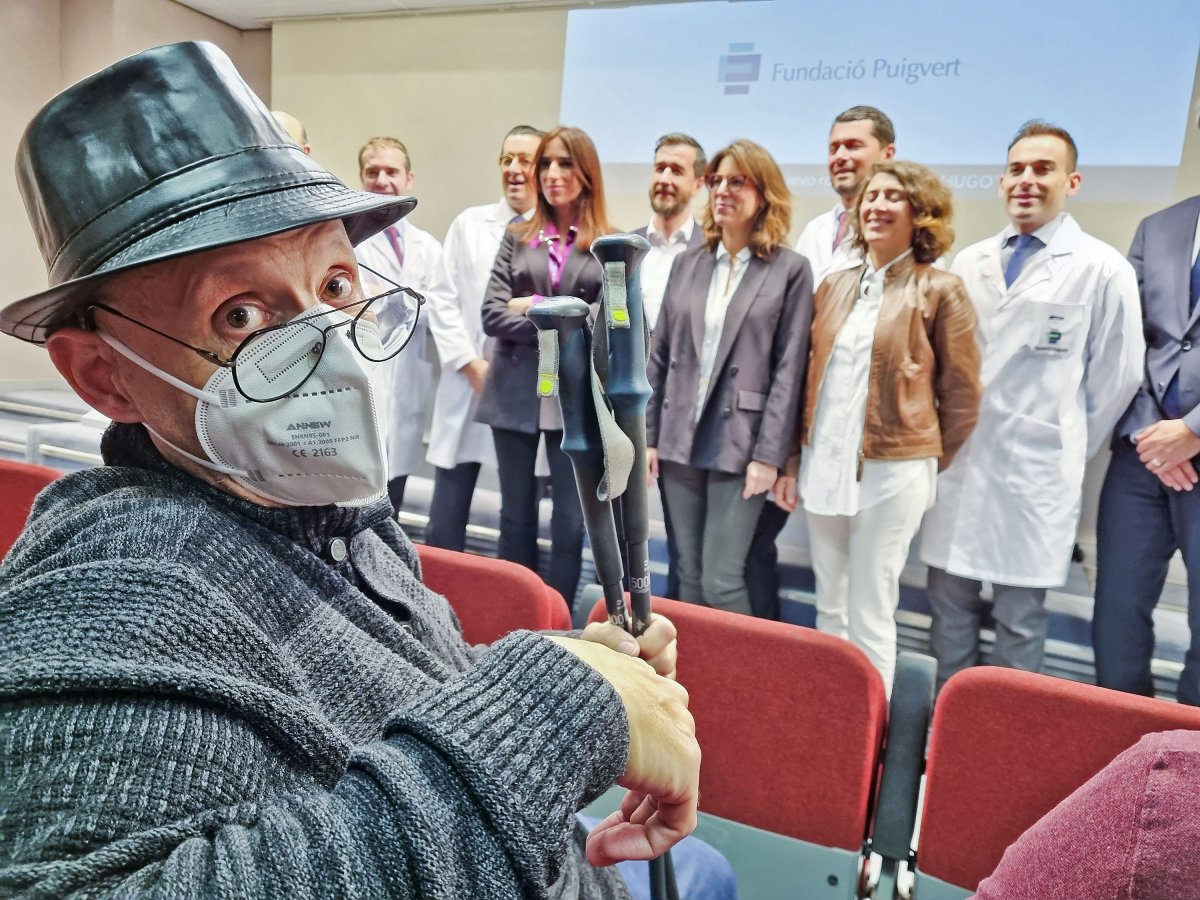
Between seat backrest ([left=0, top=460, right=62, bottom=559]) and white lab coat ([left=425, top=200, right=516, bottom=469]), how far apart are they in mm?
1633

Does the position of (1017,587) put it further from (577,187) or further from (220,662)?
(220,662)

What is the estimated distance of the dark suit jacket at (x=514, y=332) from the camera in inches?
106

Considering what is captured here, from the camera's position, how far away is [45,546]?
631 mm

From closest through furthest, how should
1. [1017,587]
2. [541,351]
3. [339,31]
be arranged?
[541,351], [1017,587], [339,31]

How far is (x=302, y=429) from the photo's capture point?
724mm

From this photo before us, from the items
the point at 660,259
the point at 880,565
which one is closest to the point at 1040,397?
the point at 880,565

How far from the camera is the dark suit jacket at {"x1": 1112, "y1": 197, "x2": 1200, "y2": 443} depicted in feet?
7.23

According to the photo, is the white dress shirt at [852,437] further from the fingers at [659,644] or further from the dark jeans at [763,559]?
the fingers at [659,644]

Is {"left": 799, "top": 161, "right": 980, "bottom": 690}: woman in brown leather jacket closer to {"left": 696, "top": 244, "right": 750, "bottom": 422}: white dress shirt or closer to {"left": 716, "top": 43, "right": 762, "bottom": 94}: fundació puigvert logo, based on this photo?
{"left": 696, "top": 244, "right": 750, "bottom": 422}: white dress shirt

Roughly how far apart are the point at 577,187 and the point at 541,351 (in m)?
2.24

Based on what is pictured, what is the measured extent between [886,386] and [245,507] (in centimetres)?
198

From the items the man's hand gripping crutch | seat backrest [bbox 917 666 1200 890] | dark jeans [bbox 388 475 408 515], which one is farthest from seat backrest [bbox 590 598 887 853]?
dark jeans [bbox 388 475 408 515]

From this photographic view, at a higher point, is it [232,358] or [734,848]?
[232,358]

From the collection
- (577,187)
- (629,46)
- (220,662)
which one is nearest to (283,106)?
(629,46)
